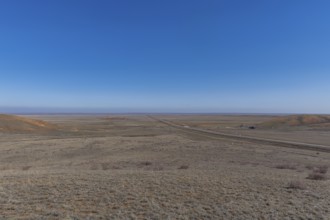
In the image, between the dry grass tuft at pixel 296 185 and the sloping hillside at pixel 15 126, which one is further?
the sloping hillside at pixel 15 126

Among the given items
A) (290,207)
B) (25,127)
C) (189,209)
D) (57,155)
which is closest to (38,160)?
(57,155)

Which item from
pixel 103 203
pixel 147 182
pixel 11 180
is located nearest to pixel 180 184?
pixel 147 182

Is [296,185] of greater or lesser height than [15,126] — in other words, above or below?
above

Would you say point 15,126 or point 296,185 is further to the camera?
point 15,126

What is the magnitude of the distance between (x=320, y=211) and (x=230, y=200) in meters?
2.47

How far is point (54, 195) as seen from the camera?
31.9 feet

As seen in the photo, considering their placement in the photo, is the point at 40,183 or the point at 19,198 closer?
the point at 19,198

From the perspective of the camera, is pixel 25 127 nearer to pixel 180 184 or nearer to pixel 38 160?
pixel 38 160

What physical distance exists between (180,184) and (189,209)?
282cm

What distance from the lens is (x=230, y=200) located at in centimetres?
931

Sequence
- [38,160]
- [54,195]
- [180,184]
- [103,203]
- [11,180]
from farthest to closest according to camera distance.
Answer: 1. [38,160]
2. [11,180]
3. [180,184]
4. [54,195]
5. [103,203]

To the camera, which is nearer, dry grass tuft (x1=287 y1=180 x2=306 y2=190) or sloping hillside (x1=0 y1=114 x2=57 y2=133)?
dry grass tuft (x1=287 y1=180 x2=306 y2=190)

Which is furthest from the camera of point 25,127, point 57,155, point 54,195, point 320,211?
point 25,127

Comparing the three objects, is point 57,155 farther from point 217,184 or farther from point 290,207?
point 290,207
